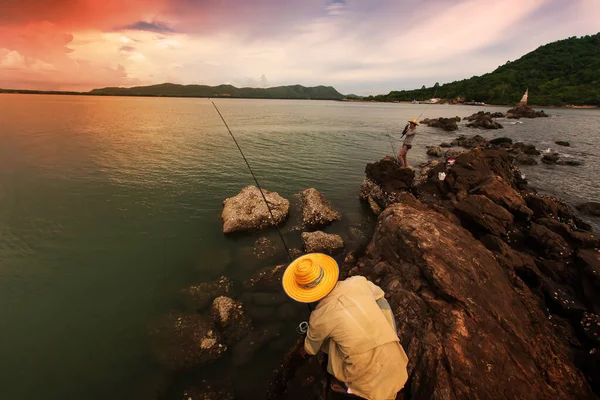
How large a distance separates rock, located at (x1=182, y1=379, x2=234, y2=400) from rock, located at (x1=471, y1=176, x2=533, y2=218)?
13603 mm

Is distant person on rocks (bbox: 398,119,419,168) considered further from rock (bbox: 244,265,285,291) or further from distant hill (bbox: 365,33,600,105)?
distant hill (bbox: 365,33,600,105)

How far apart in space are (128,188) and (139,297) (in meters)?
10.9

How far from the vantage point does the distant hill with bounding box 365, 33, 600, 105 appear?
107375 millimetres

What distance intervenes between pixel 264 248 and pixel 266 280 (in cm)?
200

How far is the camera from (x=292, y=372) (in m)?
6.06

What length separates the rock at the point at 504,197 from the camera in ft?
37.4

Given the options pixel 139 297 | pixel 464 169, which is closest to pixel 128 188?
pixel 139 297

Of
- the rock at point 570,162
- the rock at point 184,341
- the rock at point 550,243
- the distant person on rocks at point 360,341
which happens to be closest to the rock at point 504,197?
the rock at point 550,243

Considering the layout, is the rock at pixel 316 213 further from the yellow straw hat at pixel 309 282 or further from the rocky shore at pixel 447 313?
the yellow straw hat at pixel 309 282

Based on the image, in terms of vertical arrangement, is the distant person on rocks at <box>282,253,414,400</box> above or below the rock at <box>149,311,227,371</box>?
above

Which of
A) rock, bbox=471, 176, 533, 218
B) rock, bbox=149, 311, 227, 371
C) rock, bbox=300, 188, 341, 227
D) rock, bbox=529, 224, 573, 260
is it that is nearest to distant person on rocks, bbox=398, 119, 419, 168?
rock, bbox=471, 176, 533, 218

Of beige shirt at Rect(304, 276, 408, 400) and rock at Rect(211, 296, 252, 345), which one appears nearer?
beige shirt at Rect(304, 276, 408, 400)

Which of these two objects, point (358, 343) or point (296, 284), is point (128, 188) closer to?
point (296, 284)

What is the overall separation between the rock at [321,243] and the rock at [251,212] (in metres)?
1.79
